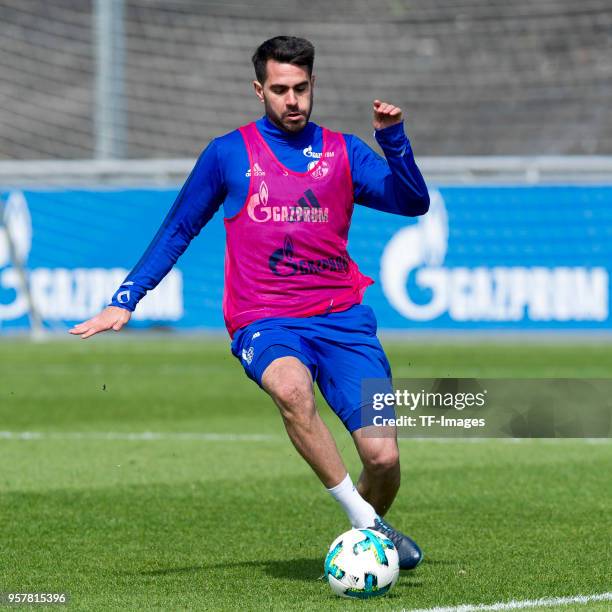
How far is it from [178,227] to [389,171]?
93 cm

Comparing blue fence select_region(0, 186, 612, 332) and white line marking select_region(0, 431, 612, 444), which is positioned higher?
blue fence select_region(0, 186, 612, 332)

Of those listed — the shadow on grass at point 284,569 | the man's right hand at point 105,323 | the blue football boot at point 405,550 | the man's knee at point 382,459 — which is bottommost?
the shadow on grass at point 284,569

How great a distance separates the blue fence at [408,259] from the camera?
751 inches

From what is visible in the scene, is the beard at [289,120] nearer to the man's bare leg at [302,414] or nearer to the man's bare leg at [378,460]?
the man's bare leg at [302,414]

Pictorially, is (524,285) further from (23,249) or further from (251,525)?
(251,525)

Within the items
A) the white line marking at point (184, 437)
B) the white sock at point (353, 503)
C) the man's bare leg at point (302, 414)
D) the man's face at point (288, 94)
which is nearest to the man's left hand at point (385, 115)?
the man's face at point (288, 94)

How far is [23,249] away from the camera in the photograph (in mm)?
20812

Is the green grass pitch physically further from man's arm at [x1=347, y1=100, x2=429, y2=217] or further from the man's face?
the man's face

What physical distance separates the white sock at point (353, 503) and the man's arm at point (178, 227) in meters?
1.17

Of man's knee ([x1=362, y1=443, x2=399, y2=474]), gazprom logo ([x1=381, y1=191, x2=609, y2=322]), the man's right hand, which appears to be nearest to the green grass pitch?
man's knee ([x1=362, y1=443, x2=399, y2=474])

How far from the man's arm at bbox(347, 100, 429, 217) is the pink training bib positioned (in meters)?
0.10

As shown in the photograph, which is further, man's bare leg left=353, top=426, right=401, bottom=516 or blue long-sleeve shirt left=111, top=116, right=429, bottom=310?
blue long-sleeve shirt left=111, top=116, right=429, bottom=310

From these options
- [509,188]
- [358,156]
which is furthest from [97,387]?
[358,156]

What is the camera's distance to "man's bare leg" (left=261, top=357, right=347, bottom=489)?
18.8ft
